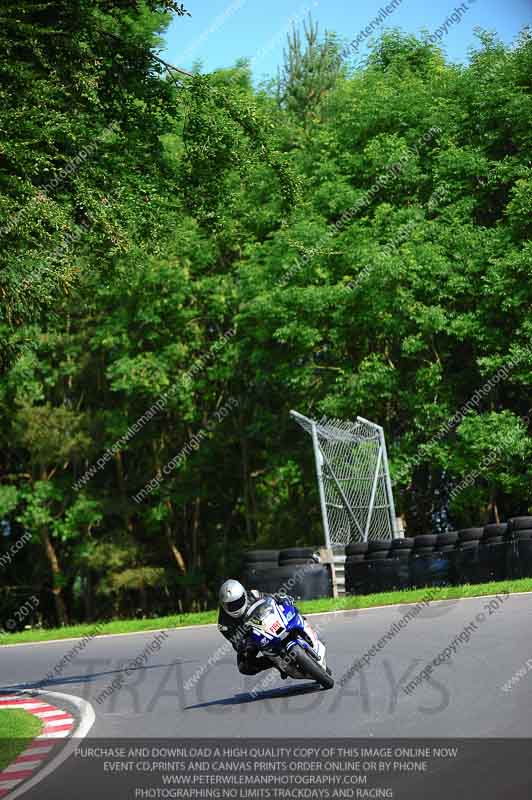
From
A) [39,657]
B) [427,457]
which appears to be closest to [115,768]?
[39,657]

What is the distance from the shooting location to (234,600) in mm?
11320

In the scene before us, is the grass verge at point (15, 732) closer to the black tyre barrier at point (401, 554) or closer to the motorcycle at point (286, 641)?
the motorcycle at point (286, 641)

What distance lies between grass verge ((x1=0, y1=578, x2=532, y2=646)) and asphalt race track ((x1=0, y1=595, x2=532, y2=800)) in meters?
1.09

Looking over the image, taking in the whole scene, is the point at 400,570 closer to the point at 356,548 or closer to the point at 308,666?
the point at 356,548

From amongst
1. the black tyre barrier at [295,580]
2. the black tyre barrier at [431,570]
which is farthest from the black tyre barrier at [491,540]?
the black tyre barrier at [295,580]

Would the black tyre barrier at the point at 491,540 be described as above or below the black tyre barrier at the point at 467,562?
above

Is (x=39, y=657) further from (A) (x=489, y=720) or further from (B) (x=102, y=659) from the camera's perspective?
(A) (x=489, y=720)

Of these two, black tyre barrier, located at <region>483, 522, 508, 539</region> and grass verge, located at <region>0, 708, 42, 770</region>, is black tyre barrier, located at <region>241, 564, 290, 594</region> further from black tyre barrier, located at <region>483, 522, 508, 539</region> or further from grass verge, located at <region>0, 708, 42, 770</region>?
grass verge, located at <region>0, 708, 42, 770</region>

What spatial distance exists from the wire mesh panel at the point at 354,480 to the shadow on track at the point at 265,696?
15037 mm

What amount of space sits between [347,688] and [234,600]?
1383mm

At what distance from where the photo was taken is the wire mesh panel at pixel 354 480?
27.2 meters

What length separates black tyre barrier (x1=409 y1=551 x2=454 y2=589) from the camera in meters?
22.8

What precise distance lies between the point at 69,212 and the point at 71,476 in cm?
2783

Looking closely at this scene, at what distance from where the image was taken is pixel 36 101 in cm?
1507
